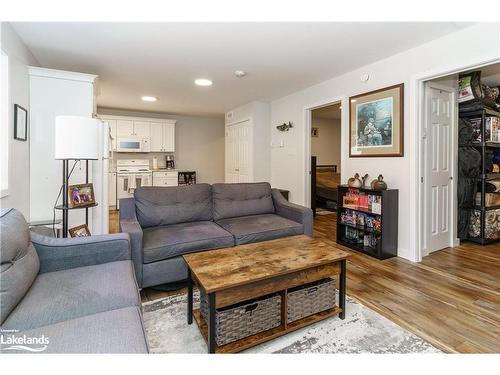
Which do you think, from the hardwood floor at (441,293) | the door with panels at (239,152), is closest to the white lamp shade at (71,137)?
the hardwood floor at (441,293)

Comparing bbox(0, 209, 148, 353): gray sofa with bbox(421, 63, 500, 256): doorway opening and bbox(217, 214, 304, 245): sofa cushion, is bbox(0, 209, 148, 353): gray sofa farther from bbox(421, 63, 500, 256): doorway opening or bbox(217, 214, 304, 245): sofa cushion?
bbox(421, 63, 500, 256): doorway opening

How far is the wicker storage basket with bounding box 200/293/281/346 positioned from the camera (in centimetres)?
148

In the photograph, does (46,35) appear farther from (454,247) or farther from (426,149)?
(454,247)

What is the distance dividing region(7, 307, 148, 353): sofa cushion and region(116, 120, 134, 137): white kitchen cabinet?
556 centimetres

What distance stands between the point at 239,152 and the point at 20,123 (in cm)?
382

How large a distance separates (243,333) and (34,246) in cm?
133

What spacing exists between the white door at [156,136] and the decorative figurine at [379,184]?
492cm

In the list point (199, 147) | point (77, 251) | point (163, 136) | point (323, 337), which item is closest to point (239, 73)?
point (77, 251)

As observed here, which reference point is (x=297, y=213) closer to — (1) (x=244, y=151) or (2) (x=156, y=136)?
(1) (x=244, y=151)

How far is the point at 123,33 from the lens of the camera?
99.1 inches

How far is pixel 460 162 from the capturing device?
3553mm

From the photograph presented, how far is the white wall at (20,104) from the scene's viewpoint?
2316mm

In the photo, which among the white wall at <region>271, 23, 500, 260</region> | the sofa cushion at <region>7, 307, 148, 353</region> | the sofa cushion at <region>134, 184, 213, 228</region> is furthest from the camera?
the sofa cushion at <region>134, 184, 213, 228</region>

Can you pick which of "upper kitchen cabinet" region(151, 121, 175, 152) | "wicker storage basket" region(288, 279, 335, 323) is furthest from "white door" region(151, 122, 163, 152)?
"wicker storage basket" region(288, 279, 335, 323)
